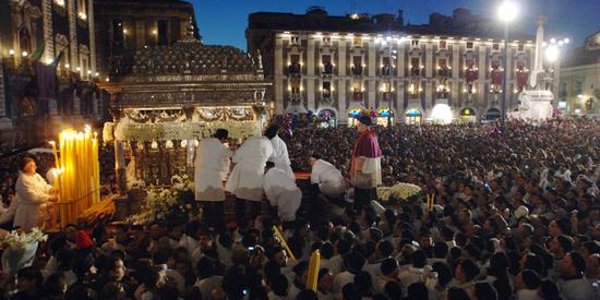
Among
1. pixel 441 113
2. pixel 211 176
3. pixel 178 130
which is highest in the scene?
pixel 441 113

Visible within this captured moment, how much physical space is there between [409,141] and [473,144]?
2942 millimetres

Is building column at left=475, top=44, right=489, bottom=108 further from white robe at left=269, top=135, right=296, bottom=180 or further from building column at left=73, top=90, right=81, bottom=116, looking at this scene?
white robe at left=269, top=135, right=296, bottom=180

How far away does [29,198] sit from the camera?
9227 millimetres

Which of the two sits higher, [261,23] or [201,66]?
[261,23]

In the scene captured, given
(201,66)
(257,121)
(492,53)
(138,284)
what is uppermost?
(492,53)

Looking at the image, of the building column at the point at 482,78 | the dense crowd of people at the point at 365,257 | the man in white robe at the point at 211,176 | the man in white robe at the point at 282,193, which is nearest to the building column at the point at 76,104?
the dense crowd of people at the point at 365,257

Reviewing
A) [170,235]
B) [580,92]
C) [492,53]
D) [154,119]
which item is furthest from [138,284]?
[580,92]

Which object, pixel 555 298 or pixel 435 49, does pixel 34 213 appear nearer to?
pixel 555 298

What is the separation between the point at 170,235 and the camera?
25.3ft

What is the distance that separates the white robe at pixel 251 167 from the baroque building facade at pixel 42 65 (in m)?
15.0

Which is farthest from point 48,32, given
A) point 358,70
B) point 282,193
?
point 358,70

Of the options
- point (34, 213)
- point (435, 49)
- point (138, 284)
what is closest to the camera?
point (138, 284)

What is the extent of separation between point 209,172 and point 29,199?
3.31m

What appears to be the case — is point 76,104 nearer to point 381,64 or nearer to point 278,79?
point 278,79
